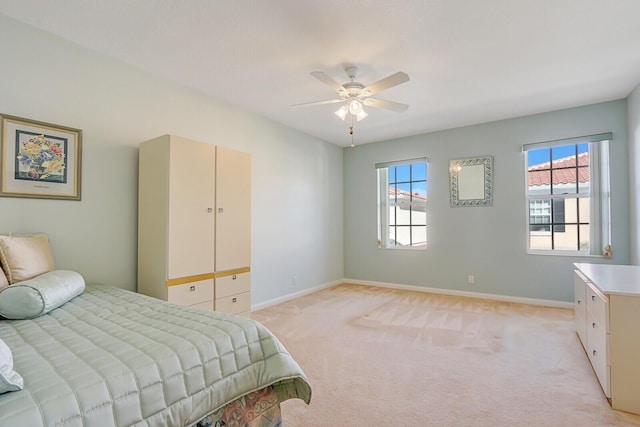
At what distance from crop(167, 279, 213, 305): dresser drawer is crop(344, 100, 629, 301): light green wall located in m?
3.39

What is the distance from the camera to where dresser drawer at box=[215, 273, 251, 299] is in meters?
2.95

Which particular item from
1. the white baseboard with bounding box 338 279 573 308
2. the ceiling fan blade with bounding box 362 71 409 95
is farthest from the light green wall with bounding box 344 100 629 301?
the ceiling fan blade with bounding box 362 71 409 95

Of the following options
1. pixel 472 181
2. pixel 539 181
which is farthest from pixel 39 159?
pixel 539 181

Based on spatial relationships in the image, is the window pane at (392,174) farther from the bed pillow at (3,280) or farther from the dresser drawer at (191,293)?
the bed pillow at (3,280)

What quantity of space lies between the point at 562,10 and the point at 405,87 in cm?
143

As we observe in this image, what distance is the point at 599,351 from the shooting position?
2.15 m

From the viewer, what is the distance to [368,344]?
2.91 metres

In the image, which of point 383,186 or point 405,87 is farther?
point 383,186

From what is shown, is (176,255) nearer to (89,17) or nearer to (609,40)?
(89,17)

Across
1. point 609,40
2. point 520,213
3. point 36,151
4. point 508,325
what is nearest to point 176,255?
point 36,151

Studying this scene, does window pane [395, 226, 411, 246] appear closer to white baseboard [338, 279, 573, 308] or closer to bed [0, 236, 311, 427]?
white baseboard [338, 279, 573, 308]

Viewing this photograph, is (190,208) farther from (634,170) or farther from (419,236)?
(634,170)

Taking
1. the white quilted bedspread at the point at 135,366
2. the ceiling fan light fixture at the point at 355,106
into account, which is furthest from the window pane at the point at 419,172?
the white quilted bedspread at the point at 135,366

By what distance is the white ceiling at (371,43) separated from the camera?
2.12 metres
